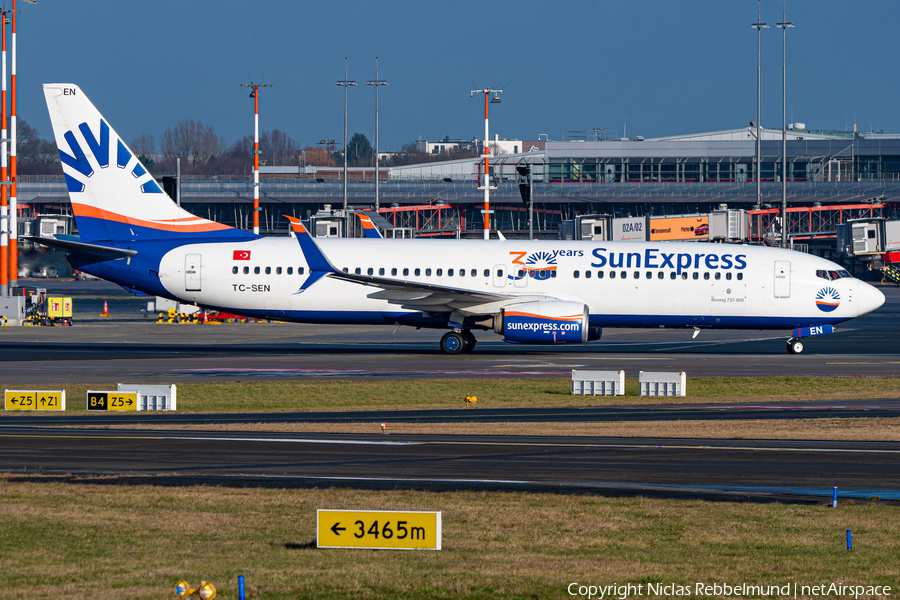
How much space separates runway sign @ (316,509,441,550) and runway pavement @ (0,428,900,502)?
16.1 ft

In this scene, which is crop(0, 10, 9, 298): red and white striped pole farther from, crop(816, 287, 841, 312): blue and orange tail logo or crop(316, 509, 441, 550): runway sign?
crop(316, 509, 441, 550): runway sign

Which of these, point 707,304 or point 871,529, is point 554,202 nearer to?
point 707,304

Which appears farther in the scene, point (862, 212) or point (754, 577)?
point (862, 212)

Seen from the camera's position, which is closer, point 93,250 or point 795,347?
point 93,250

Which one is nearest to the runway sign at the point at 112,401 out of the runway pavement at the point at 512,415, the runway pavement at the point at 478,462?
the runway pavement at the point at 512,415

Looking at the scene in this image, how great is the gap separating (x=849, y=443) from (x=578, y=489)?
308 inches

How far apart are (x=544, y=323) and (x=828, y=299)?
39.6 ft

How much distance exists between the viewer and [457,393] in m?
30.6

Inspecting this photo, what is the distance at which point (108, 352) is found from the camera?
42375mm

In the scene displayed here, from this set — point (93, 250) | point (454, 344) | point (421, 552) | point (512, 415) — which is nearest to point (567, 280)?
point (454, 344)

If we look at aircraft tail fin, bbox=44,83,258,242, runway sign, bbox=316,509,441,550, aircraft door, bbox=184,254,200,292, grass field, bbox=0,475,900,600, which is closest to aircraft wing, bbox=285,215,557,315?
aircraft door, bbox=184,254,200,292

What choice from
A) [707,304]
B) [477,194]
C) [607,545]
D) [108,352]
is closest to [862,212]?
[477,194]

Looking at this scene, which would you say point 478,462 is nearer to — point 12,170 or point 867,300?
point 867,300

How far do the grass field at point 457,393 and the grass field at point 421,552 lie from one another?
488 inches
